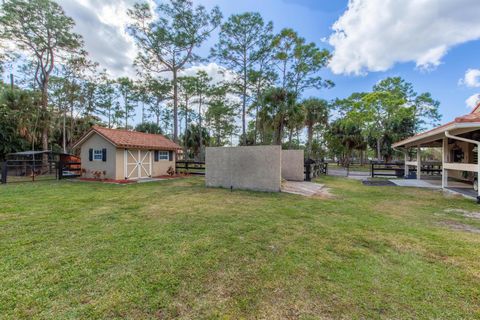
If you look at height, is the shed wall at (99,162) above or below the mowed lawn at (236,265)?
above

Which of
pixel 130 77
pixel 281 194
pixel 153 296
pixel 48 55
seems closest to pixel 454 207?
pixel 281 194

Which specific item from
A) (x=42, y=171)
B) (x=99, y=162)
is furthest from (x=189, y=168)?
(x=42, y=171)

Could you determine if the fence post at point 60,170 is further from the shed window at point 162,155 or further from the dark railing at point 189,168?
the dark railing at point 189,168

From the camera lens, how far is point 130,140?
1302 cm

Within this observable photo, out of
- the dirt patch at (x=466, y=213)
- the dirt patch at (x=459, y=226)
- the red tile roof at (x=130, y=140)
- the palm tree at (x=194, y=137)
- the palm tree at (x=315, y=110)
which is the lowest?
the dirt patch at (x=459, y=226)

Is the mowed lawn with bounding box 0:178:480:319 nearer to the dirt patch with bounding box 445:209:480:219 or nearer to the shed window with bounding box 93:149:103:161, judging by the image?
the dirt patch with bounding box 445:209:480:219

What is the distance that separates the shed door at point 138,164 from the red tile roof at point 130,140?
50 centimetres

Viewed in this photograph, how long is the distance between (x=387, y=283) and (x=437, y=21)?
13.9 metres

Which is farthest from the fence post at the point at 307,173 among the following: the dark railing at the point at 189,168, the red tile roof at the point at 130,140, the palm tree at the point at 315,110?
the red tile roof at the point at 130,140

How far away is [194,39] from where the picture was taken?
1966 cm

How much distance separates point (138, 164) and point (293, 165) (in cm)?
974

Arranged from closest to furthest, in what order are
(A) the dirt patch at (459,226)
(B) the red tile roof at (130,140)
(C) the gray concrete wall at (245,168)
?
(A) the dirt patch at (459,226), (C) the gray concrete wall at (245,168), (B) the red tile roof at (130,140)

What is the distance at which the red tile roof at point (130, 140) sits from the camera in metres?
12.1

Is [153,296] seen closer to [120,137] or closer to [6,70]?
[120,137]
